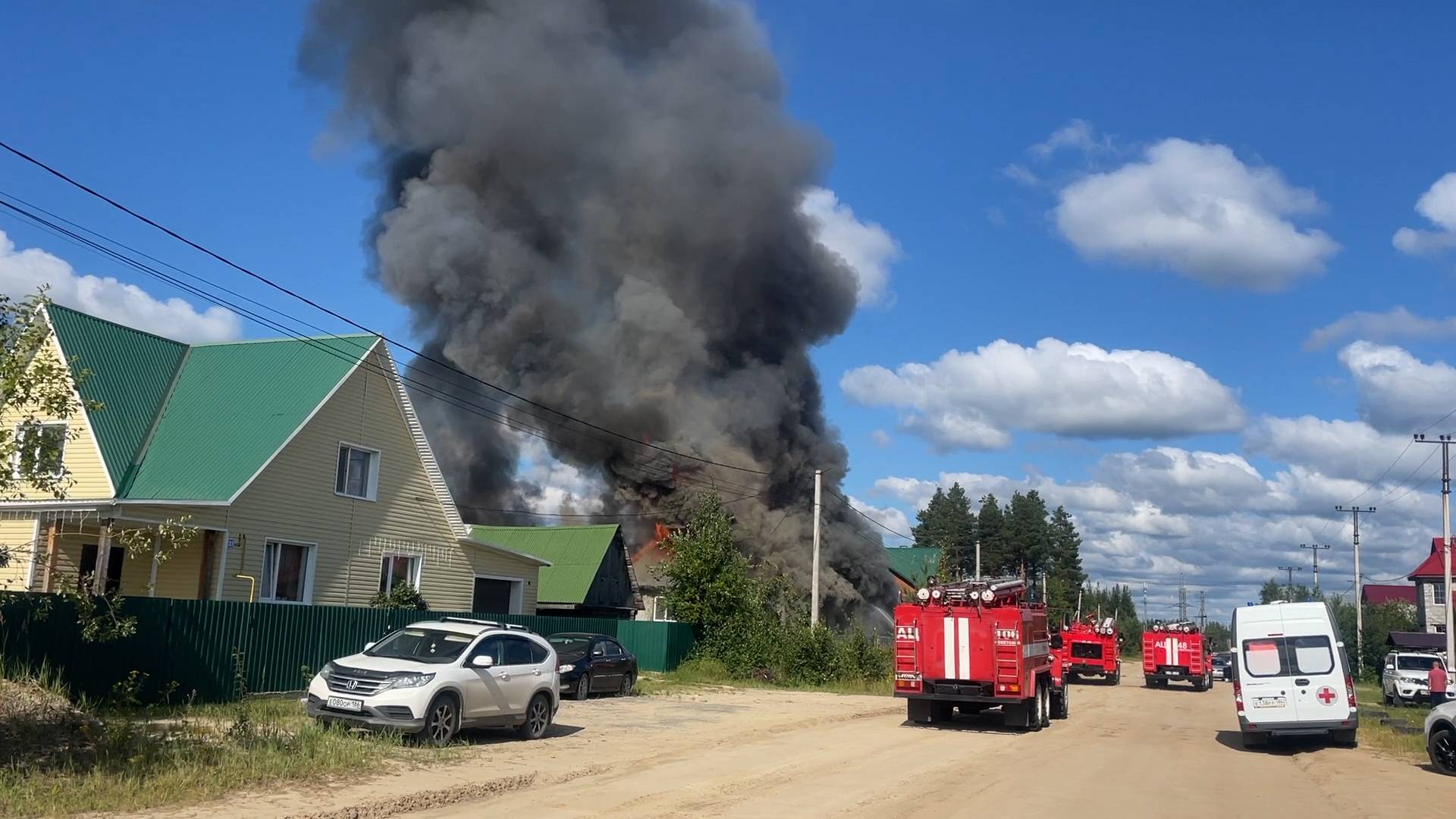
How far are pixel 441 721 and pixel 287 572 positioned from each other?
10729mm

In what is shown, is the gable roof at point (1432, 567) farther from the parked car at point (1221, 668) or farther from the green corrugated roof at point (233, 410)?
the green corrugated roof at point (233, 410)

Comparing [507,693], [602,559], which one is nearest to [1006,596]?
[507,693]

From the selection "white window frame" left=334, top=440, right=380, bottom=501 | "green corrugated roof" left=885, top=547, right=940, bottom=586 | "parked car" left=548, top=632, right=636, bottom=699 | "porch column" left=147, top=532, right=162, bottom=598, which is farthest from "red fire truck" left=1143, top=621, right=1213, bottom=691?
"green corrugated roof" left=885, top=547, right=940, bottom=586

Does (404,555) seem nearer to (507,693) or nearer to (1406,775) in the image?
(507,693)

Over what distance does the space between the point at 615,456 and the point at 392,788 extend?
37649 mm

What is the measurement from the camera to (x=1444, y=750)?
1456 cm

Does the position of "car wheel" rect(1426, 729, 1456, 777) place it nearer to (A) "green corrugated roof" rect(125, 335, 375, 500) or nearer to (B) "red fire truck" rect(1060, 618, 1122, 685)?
(A) "green corrugated roof" rect(125, 335, 375, 500)

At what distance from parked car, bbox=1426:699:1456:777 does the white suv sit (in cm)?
1187

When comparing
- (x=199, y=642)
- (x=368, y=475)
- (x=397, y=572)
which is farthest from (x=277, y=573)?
(x=199, y=642)

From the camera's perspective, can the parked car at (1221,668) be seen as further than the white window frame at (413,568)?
Yes

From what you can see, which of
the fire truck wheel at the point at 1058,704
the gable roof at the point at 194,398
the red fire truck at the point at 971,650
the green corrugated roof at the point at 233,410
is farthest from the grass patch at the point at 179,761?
the fire truck wheel at the point at 1058,704

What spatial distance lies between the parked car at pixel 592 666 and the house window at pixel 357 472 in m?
5.48

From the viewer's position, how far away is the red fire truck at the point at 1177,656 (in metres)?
41.1

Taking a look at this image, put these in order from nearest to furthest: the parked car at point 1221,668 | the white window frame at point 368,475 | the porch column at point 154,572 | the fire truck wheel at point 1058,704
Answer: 1. the porch column at point 154,572
2. the fire truck wheel at point 1058,704
3. the white window frame at point 368,475
4. the parked car at point 1221,668
